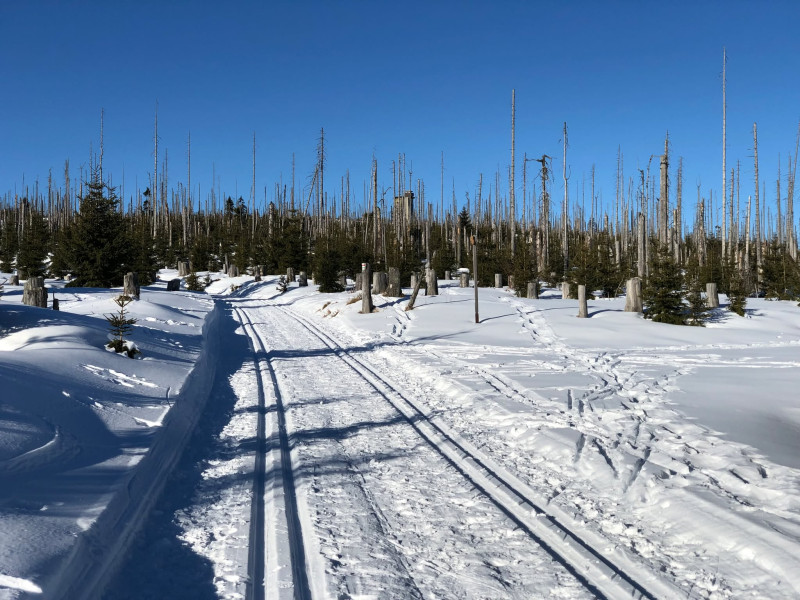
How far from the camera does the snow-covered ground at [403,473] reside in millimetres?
3141

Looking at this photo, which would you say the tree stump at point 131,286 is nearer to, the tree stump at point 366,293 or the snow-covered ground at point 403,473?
the tree stump at point 366,293

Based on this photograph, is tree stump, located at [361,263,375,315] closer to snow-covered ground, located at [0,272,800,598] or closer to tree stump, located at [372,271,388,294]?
tree stump, located at [372,271,388,294]

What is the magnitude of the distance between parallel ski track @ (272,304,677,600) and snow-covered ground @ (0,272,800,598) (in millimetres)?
19

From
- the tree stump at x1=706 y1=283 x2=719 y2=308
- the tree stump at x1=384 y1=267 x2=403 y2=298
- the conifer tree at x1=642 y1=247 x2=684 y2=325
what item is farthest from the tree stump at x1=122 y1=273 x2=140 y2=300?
the tree stump at x1=706 y1=283 x2=719 y2=308

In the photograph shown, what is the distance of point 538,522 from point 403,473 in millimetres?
1326

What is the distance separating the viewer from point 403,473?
187 inches

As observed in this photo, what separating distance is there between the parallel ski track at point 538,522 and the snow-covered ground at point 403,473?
0.02 m

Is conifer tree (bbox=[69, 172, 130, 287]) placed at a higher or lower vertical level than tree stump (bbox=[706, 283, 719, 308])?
higher

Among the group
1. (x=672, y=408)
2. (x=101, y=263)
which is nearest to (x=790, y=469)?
(x=672, y=408)

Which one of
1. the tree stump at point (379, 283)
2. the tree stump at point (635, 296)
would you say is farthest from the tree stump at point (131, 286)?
the tree stump at point (635, 296)

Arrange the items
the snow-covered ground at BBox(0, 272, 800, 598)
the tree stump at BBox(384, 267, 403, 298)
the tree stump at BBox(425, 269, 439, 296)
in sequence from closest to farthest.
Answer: the snow-covered ground at BBox(0, 272, 800, 598), the tree stump at BBox(384, 267, 403, 298), the tree stump at BBox(425, 269, 439, 296)

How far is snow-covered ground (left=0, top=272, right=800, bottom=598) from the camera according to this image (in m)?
3.14

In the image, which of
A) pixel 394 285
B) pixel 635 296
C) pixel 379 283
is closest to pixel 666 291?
pixel 635 296

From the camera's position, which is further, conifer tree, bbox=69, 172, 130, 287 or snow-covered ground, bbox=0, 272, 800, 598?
conifer tree, bbox=69, 172, 130, 287
